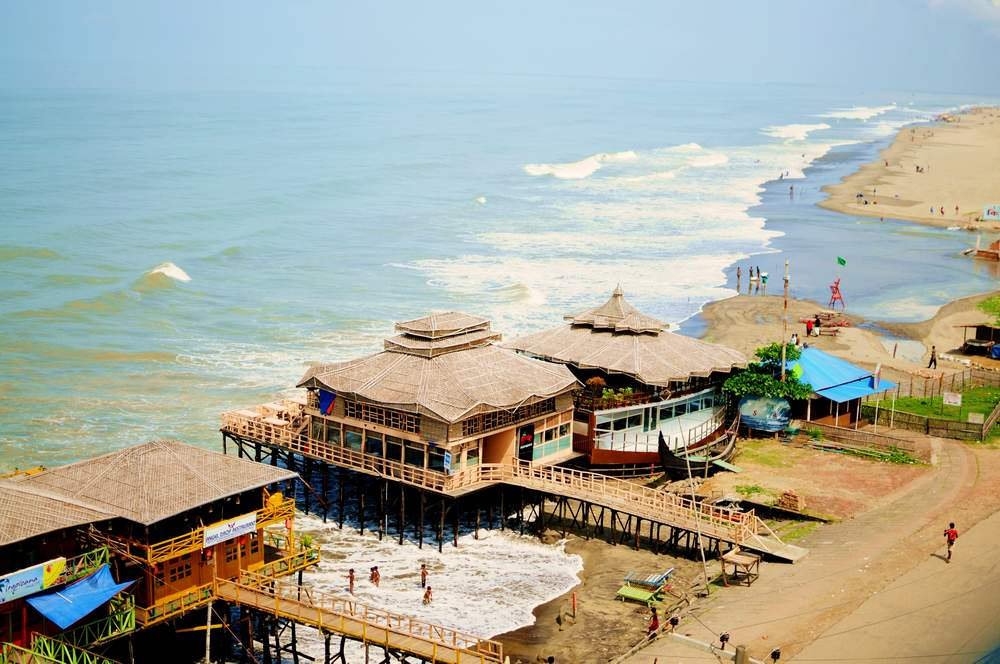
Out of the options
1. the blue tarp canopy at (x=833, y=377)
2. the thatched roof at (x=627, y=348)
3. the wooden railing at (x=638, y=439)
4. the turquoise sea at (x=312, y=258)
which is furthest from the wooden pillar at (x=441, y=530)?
the blue tarp canopy at (x=833, y=377)

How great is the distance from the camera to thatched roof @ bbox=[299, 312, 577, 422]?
38.8 metres

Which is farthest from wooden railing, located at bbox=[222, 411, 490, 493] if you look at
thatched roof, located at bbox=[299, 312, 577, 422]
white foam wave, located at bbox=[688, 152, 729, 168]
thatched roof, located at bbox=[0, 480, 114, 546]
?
white foam wave, located at bbox=[688, 152, 729, 168]

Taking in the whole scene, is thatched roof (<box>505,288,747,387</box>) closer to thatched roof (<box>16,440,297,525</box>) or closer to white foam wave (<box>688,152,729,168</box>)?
thatched roof (<box>16,440,297,525</box>)

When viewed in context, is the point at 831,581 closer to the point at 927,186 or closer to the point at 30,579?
the point at 30,579

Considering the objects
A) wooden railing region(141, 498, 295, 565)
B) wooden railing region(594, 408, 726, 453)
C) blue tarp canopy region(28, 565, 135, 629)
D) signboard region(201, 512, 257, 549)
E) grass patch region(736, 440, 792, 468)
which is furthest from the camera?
grass patch region(736, 440, 792, 468)

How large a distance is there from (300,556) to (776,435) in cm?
2202

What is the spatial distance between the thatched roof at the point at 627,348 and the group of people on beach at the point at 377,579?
11202 millimetres

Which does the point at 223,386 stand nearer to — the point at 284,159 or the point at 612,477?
the point at 612,477

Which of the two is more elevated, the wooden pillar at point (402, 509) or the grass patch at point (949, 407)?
the grass patch at point (949, 407)

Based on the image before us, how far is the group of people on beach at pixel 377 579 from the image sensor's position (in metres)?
34.3

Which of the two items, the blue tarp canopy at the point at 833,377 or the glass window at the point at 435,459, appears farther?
the blue tarp canopy at the point at 833,377

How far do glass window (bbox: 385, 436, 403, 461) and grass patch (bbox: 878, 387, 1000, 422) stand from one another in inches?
827

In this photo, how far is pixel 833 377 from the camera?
48375 mm

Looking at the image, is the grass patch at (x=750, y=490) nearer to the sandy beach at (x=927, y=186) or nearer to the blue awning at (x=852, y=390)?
the blue awning at (x=852, y=390)
